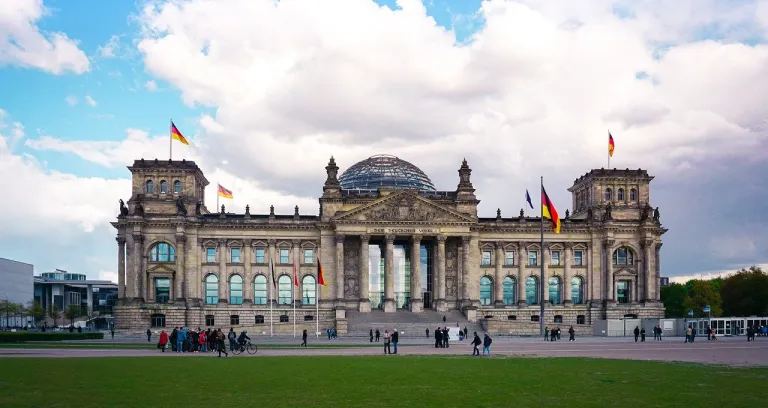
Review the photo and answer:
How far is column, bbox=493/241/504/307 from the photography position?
4769 inches

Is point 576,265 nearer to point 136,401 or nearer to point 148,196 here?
→ point 148,196

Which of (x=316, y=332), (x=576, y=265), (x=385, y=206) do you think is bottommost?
(x=316, y=332)

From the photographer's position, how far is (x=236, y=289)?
11856 centimetres

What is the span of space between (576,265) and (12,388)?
103m

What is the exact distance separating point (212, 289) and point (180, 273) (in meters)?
5.41

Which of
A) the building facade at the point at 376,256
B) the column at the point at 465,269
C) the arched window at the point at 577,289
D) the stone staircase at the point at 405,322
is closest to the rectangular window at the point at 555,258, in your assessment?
the building facade at the point at 376,256

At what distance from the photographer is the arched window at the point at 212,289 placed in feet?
387

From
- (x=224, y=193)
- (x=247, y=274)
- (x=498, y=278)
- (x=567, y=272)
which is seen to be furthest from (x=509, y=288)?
(x=224, y=193)

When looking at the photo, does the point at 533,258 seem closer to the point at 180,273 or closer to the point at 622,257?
the point at 622,257

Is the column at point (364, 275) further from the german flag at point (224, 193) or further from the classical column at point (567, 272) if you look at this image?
the classical column at point (567, 272)

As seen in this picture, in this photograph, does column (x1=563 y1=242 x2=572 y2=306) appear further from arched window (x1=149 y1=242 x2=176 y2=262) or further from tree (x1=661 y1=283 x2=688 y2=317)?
arched window (x1=149 y1=242 x2=176 y2=262)

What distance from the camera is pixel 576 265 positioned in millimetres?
123375

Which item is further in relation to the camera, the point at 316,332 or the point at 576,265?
the point at 576,265

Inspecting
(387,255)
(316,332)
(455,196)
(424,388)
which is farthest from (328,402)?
(455,196)
